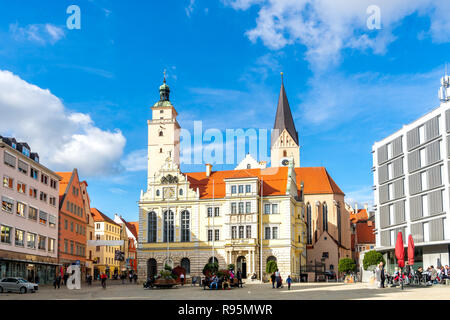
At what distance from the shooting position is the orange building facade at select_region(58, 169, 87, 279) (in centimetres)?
7350

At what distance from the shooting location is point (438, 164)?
64.6m

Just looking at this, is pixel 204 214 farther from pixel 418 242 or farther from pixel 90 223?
pixel 418 242

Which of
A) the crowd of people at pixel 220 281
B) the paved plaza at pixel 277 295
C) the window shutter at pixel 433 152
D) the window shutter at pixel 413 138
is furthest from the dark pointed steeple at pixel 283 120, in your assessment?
the paved plaza at pixel 277 295

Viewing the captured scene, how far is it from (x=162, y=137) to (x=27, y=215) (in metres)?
38.7

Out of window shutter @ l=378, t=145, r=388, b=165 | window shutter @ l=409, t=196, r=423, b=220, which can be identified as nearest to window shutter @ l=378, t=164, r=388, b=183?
window shutter @ l=378, t=145, r=388, b=165

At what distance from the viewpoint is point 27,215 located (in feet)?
202

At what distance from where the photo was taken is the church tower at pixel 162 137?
95.8m

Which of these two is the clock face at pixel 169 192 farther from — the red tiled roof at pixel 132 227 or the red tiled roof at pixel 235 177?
the red tiled roof at pixel 132 227

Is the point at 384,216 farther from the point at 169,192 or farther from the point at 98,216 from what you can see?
the point at 98,216

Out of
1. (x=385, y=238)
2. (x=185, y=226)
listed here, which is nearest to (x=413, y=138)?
(x=385, y=238)

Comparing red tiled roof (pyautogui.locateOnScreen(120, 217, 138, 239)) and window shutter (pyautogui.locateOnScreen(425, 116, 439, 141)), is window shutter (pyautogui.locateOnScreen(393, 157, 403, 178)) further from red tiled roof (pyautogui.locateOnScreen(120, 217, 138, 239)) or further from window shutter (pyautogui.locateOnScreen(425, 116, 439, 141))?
red tiled roof (pyautogui.locateOnScreen(120, 217, 138, 239))

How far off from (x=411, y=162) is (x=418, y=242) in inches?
410

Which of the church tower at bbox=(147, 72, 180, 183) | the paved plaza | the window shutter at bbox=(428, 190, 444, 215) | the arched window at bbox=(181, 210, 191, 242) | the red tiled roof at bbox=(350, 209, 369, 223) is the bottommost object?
the paved plaza
